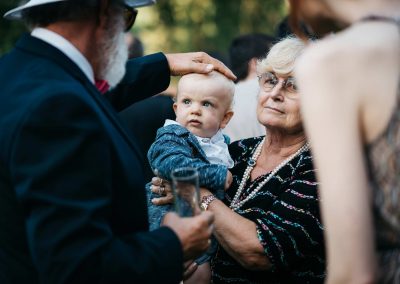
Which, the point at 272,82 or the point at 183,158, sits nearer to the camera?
the point at 183,158

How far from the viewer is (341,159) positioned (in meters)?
1.64

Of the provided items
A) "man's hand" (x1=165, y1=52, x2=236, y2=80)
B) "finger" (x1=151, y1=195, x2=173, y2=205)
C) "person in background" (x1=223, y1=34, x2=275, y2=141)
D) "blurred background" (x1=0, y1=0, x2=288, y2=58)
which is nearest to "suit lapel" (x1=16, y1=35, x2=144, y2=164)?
"finger" (x1=151, y1=195, x2=173, y2=205)

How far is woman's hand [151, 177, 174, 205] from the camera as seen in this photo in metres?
2.97

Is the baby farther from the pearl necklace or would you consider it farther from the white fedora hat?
the white fedora hat

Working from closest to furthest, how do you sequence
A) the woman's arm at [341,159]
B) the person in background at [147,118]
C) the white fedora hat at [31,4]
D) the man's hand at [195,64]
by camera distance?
the woman's arm at [341,159], the white fedora hat at [31,4], the man's hand at [195,64], the person in background at [147,118]

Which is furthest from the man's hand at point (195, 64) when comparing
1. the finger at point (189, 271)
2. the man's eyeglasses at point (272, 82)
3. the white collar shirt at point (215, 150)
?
the finger at point (189, 271)

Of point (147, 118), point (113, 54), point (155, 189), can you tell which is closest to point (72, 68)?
point (113, 54)

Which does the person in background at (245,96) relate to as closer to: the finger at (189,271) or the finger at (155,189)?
the finger at (155,189)

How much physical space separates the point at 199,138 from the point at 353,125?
1.65 meters

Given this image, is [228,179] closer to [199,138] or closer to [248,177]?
[248,177]

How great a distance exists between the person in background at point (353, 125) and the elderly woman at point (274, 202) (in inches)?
40.4

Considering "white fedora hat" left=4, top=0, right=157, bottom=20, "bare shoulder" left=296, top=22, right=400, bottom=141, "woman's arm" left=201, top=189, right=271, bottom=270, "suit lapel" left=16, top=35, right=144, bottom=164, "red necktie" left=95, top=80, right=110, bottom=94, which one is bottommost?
"woman's arm" left=201, top=189, right=271, bottom=270

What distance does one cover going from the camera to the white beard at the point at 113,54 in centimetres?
224

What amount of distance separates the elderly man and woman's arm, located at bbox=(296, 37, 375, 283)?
63cm
